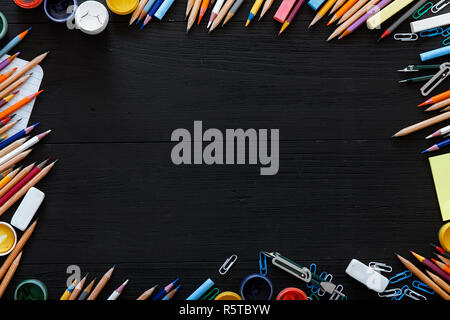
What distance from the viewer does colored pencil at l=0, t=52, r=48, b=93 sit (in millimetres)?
1452

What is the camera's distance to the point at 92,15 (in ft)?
4.78

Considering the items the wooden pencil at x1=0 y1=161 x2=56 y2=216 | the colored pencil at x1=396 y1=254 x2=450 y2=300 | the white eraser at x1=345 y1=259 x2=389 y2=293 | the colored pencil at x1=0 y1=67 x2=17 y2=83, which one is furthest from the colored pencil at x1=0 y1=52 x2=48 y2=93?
the colored pencil at x1=396 y1=254 x2=450 y2=300

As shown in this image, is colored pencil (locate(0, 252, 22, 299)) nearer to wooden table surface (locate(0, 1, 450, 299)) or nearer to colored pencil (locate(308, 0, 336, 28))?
wooden table surface (locate(0, 1, 450, 299))

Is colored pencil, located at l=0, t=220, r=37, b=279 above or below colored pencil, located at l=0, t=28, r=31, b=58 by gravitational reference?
Result: below

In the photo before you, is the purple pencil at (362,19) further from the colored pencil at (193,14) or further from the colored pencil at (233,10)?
the colored pencil at (193,14)

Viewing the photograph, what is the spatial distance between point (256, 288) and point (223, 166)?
13.4 inches

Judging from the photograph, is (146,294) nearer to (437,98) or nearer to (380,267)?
(380,267)

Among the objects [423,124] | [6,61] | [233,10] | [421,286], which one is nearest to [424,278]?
[421,286]

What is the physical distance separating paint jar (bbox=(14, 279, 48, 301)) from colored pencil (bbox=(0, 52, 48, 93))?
53 cm

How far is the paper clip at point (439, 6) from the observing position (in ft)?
4.91

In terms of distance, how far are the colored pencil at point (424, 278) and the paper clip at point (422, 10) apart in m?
0.67

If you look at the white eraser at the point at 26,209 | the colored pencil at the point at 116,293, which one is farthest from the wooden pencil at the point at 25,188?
the colored pencil at the point at 116,293
